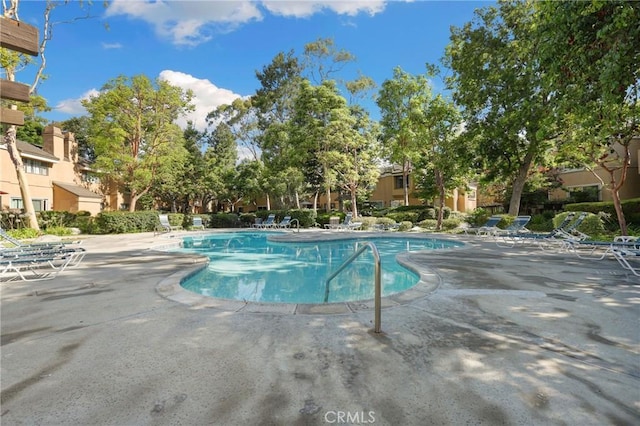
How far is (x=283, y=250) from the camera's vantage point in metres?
13.2

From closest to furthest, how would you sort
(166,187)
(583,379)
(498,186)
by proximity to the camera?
(583,379) → (498,186) → (166,187)

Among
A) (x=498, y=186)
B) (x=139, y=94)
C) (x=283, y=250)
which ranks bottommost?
(x=283, y=250)

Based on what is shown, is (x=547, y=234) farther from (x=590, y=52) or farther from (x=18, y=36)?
(x=18, y=36)

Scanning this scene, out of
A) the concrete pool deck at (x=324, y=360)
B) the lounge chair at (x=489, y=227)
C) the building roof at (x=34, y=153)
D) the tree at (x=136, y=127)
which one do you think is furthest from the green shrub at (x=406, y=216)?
the building roof at (x=34, y=153)

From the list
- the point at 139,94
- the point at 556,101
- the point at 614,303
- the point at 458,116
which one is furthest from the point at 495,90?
the point at 139,94

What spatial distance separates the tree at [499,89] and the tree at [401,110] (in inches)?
119

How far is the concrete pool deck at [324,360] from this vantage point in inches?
82.0

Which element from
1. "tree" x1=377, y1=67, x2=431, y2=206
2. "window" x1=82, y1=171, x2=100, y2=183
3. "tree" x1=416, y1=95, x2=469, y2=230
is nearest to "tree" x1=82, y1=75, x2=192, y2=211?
"window" x1=82, y1=171, x2=100, y2=183

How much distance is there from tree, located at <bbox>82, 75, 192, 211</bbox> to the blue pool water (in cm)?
1446

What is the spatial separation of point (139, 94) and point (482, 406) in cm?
2627

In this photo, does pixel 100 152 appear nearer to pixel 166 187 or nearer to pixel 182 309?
pixel 166 187

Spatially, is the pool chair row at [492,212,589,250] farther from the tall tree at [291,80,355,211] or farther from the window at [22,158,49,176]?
the window at [22,158,49,176]

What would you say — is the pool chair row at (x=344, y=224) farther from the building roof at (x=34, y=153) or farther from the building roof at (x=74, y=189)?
the building roof at (x=34, y=153)

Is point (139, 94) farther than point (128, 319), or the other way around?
point (139, 94)
